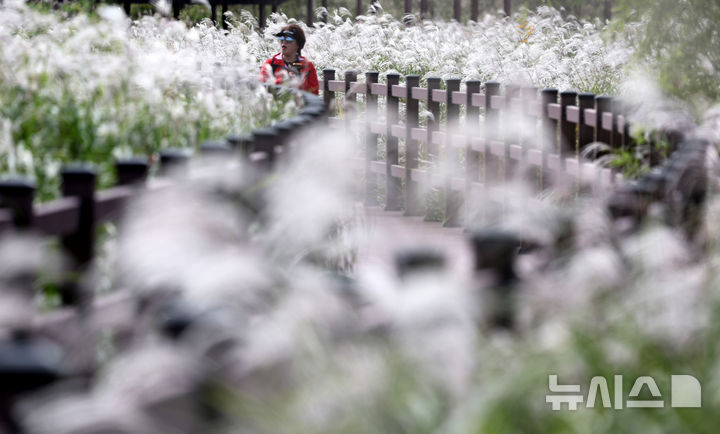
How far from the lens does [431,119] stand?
10.2 metres

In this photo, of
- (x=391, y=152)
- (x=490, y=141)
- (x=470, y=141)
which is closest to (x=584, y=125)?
(x=490, y=141)

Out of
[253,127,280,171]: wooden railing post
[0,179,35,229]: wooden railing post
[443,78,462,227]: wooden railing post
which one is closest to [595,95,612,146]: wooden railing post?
[443,78,462,227]: wooden railing post

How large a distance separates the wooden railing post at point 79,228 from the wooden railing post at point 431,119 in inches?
271

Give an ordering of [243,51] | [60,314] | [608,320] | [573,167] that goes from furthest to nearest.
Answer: [573,167] < [243,51] < [60,314] < [608,320]

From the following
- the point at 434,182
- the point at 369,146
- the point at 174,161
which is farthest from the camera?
the point at 369,146

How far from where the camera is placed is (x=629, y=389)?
277 centimetres

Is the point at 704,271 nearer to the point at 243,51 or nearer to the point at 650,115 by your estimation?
the point at 650,115

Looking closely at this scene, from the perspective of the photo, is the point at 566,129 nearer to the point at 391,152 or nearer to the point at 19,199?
the point at 391,152

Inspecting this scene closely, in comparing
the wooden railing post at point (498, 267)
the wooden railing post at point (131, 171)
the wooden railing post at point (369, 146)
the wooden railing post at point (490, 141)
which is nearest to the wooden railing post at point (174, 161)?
the wooden railing post at point (131, 171)

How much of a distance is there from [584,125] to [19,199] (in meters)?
5.34

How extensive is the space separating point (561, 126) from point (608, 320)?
5.45 meters

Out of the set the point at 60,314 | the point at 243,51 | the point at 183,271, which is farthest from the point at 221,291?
the point at 243,51

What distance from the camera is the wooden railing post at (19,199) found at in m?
3.07

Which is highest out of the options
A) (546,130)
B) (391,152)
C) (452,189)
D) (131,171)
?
(131,171)
